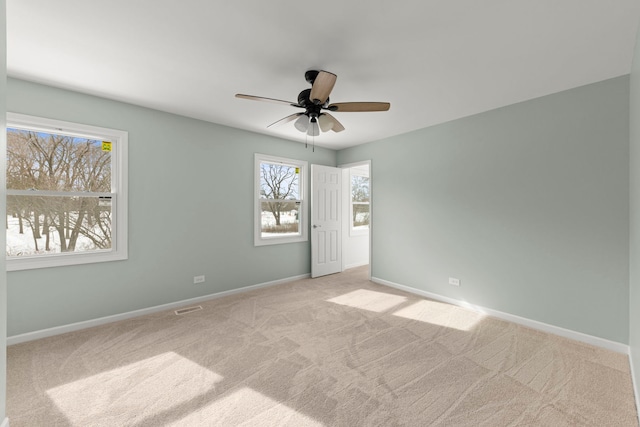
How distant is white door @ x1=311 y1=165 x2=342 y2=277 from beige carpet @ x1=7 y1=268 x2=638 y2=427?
190cm

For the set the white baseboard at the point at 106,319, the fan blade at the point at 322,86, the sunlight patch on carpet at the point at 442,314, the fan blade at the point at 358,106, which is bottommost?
the sunlight patch on carpet at the point at 442,314

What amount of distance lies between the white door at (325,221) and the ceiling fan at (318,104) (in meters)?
2.13

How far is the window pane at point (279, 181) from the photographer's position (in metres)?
4.50

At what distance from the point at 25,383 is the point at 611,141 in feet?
17.2

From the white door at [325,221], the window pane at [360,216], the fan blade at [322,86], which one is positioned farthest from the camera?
the window pane at [360,216]

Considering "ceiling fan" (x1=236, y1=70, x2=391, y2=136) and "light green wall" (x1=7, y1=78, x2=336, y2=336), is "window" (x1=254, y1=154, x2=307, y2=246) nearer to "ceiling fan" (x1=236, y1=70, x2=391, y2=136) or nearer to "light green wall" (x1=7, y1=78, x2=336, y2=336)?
"light green wall" (x1=7, y1=78, x2=336, y2=336)

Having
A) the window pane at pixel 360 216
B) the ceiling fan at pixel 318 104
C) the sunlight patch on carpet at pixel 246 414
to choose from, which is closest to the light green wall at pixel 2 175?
the sunlight patch on carpet at pixel 246 414

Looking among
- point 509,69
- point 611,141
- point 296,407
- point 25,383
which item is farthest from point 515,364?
point 25,383

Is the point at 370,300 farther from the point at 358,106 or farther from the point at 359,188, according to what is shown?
the point at 359,188

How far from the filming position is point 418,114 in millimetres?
3480

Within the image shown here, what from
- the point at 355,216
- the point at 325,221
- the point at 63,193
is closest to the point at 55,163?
the point at 63,193

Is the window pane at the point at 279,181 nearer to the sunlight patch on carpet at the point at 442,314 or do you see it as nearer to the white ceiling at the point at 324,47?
the white ceiling at the point at 324,47

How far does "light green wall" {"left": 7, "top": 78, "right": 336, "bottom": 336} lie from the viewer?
2.70m

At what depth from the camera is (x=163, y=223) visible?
3420mm
